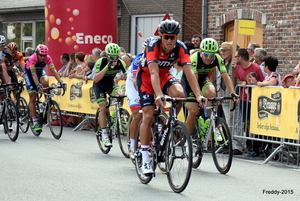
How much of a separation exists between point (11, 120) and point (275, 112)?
17.8ft

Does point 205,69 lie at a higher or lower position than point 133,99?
higher

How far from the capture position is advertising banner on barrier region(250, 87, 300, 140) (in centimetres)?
1034

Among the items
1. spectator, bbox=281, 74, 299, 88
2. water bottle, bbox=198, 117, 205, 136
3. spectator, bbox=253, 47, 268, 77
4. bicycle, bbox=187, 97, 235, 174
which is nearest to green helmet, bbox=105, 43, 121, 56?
water bottle, bbox=198, 117, 205, 136

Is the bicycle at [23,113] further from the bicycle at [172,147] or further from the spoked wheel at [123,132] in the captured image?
the bicycle at [172,147]

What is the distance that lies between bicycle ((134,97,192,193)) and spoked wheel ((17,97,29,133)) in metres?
6.57

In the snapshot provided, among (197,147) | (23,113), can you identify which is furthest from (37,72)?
(197,147)

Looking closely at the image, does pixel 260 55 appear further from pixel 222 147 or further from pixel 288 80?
pixel 222 147

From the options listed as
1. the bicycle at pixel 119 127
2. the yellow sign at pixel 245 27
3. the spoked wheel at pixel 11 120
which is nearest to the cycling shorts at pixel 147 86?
the bicycle at pixel 119 127

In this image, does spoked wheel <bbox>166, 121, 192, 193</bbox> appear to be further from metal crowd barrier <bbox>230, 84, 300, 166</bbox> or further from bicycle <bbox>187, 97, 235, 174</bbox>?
metal crowd barrier <bbox>230, 84, 300, 166</bbox>

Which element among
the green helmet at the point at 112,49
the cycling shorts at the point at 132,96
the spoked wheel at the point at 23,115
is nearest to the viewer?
the cycling shorts at the point at 132,96

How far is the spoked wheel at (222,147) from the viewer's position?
9.11m

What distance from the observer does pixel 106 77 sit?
37.7 feet

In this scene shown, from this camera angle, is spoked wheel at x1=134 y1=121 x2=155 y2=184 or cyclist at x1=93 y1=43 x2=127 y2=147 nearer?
spoked wheel at x1=134 y1=121 x2=155 y2=184

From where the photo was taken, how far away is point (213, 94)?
397 inches
